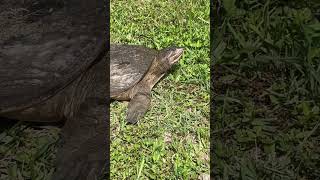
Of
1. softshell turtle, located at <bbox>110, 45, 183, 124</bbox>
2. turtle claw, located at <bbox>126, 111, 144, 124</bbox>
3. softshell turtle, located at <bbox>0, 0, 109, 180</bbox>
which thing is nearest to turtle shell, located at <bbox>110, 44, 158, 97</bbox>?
softshell turtle, located at <bbox>110, 45, 183, 124</bbox>

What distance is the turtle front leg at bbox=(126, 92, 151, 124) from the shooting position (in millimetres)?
4078

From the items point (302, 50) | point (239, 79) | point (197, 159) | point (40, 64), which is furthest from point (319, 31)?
point (40, 64)

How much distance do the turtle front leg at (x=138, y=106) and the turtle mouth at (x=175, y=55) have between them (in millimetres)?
429

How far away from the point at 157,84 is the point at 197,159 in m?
1.12

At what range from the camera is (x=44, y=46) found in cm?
398

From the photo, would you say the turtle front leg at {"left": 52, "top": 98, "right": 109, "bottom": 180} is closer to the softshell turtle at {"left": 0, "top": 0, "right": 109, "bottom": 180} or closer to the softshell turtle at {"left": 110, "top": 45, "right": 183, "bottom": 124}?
the softshell turtle at {"left": 0, "top": 0, "right": 109, "bottom": 180}

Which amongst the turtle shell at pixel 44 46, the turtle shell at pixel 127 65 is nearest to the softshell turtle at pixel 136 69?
the turtle shell at pixel 127 65

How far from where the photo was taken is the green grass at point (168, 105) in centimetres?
366

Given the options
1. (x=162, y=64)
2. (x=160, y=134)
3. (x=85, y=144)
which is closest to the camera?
(x=85, y=144)

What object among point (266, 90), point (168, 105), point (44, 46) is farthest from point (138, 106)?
point (266, 90)

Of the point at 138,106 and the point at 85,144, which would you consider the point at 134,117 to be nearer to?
the point at 138,106

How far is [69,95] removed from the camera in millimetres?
4043

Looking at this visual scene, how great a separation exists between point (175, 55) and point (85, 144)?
139 centimetres

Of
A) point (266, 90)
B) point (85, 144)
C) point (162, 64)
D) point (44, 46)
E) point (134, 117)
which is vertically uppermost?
point (44, 46)
